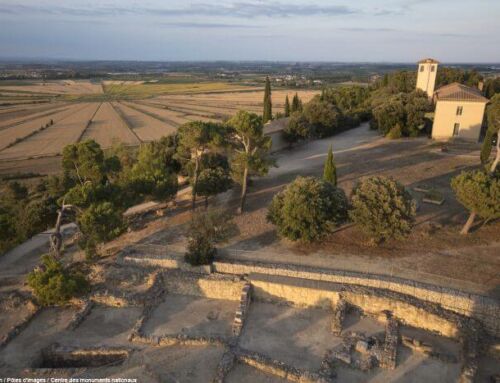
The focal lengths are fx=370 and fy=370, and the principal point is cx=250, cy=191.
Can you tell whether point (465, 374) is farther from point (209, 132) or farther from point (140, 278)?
point (209, 132)

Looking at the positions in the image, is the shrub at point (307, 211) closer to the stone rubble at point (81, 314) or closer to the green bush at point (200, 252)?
the green bush at point (200, 252)

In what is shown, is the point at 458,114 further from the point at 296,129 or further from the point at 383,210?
the point at 383,210

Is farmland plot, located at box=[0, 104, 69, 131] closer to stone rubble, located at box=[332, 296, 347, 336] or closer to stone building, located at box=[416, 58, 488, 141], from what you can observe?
stone building, located at box=[416, 58, 488, 141]

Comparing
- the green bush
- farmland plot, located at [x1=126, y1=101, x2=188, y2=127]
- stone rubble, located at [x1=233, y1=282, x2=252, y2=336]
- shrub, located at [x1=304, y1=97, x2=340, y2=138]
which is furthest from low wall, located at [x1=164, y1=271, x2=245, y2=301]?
farmland plot, located at [x1=126, y1=101, x2=188, y2=127]

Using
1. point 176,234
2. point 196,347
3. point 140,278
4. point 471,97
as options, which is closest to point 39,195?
point 176,234

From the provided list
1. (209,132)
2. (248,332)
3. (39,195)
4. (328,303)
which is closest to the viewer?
(248,332)

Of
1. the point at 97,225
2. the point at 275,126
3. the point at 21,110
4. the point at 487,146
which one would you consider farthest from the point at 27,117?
the point at 487,146
